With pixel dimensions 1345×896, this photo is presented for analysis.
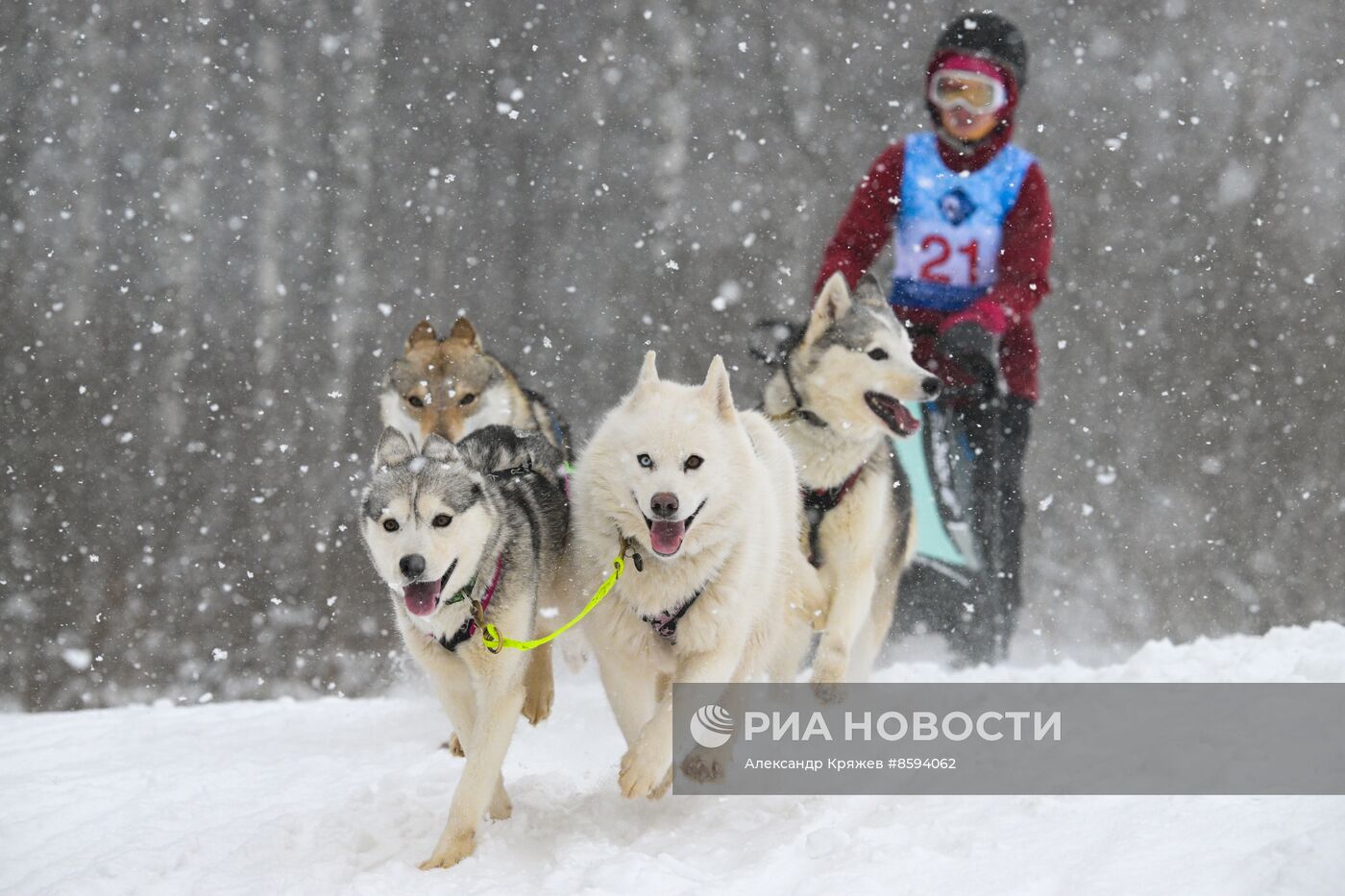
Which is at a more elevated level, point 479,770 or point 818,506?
point 818,506

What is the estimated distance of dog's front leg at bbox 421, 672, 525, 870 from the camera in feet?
9.16

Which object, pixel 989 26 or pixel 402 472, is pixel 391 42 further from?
pixel 402 472

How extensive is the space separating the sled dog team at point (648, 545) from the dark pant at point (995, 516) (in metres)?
0.90

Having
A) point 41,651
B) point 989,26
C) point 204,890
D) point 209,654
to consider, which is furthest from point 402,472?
point 41,651

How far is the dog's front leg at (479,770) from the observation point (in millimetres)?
2791

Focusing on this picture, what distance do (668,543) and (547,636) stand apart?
0.51 m

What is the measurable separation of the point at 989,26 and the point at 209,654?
1075cm

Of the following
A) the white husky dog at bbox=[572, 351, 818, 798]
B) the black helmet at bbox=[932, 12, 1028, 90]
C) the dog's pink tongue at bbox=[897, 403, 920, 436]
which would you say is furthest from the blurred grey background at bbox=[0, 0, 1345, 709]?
the white husky dog at bbox=[572, 351, 818, 798]

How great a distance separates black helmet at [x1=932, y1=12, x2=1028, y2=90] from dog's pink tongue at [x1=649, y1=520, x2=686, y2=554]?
2.69 m

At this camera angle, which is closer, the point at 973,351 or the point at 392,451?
the point at 392,451

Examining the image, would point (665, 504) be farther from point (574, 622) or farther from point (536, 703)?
point (536, 703)

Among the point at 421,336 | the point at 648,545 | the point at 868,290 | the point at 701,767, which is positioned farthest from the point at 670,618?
the point at 421,336

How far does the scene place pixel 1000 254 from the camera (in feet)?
15.4

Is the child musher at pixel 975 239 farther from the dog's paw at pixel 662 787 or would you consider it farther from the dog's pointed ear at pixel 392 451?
the dog's pointed ear at pixel 392 451
